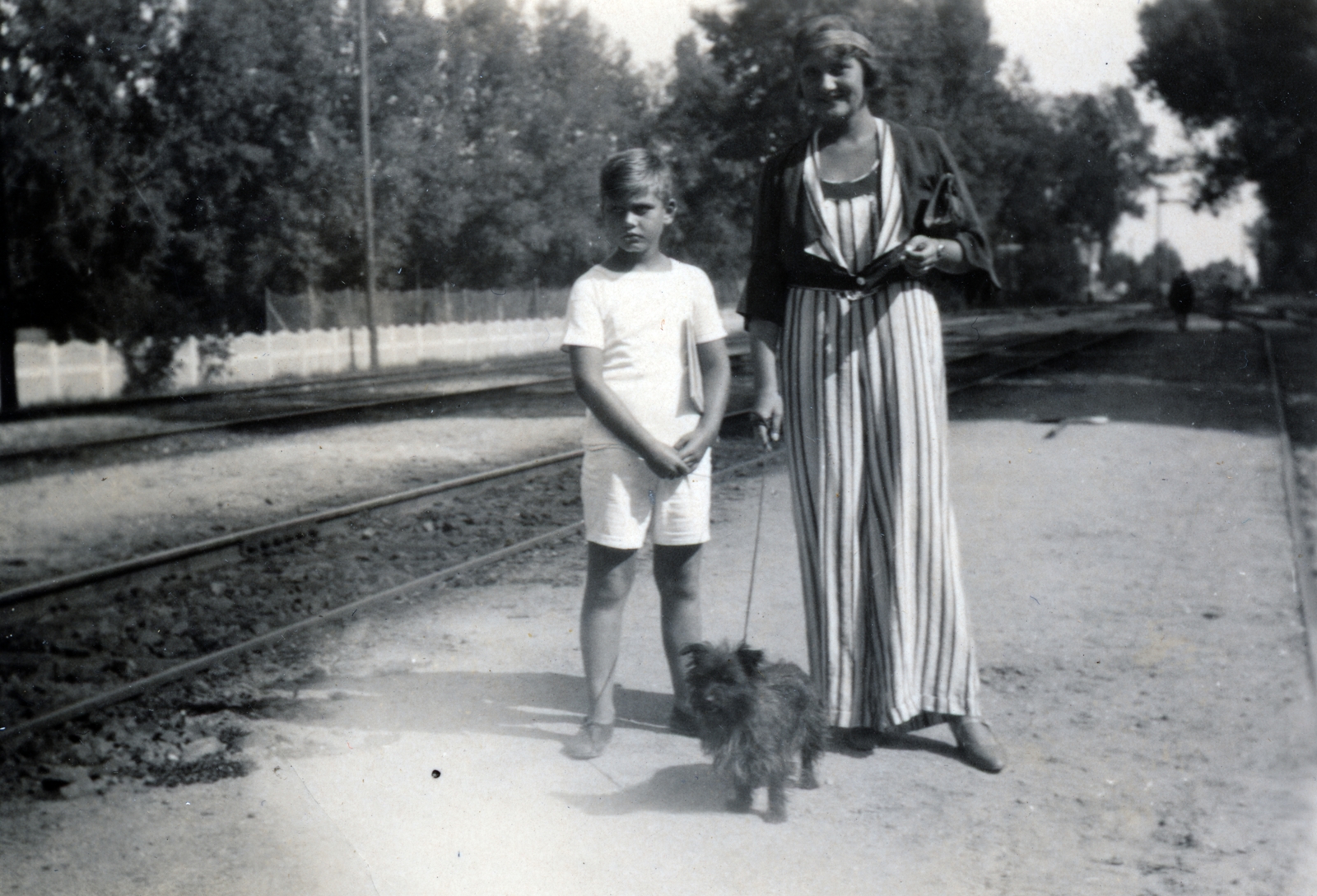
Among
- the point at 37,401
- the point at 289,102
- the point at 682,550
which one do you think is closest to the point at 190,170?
the point at 289,102

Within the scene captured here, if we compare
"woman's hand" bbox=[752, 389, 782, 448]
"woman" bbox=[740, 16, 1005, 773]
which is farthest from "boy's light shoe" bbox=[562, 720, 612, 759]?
"woman's hand" bbox=[752, 389, 782, 448]

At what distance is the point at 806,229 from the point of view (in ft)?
11.6

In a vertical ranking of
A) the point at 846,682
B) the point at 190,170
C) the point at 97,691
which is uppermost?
the point at 190,170

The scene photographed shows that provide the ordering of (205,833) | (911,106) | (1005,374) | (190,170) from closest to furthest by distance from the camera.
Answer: (205,833), (1005,374), (190,170), (911,106)

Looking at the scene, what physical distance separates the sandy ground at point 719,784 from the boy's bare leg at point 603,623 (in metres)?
0.16

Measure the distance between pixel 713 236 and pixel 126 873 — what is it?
40.3 m

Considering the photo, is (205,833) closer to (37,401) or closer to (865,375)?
(865,375)

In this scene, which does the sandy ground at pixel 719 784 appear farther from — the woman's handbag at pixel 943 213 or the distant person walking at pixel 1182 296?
the distant person walking at pixel 1182 296

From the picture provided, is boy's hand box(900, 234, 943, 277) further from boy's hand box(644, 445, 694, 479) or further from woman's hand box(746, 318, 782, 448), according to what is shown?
boy's hand box(644, 445, 694, 479)

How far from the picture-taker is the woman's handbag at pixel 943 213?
3.48 meters

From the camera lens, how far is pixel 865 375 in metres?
3.54

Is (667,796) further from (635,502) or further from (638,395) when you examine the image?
(638,395)

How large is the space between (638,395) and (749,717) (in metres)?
0.94

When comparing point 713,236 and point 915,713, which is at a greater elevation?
point 713,236
